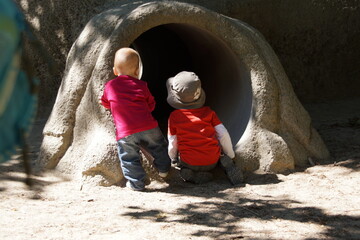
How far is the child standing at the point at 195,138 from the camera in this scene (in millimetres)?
4531

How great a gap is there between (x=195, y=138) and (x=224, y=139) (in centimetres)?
25

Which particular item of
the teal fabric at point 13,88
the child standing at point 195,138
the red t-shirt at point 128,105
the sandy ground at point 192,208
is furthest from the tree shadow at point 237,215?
the teal fabric at point 13,88

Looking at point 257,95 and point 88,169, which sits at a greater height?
point 257,95

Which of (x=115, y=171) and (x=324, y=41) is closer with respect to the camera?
(x=115, y=171)

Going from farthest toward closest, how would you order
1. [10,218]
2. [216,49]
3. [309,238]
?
[216,49], [10,218], [309,238]

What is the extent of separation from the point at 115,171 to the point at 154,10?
143 centimetres

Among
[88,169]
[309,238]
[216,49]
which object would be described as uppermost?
[216,49]

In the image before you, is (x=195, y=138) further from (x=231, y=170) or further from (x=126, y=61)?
(x=126, y=61)

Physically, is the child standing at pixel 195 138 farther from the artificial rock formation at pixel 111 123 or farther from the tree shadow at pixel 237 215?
the tree shadow at pixel 237 215

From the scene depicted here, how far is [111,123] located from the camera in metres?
4.56

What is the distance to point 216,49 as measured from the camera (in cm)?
585

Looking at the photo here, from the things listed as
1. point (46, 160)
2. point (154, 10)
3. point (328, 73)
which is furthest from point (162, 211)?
point (328, 73)

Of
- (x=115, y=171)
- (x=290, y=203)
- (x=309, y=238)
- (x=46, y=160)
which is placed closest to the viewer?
(x=309, y=238)

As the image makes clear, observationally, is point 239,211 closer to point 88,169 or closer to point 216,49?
point 88,169
